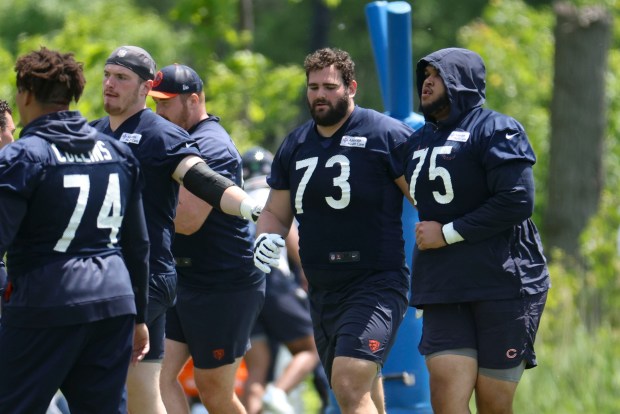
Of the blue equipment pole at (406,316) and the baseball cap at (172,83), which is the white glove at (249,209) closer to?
the baseball cap at (172,83)

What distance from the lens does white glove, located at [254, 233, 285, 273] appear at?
6.96 m

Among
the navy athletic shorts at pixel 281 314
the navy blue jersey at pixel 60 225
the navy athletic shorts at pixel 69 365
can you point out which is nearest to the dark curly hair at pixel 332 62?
the navy blue jersey at pixel 60 225

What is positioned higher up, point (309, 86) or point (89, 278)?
point (309, 86)

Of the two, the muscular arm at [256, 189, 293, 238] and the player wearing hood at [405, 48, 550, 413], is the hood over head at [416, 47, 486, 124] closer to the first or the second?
the player wearing hood at [405, 48, 550, 413]

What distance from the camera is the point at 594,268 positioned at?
13695 millimetres

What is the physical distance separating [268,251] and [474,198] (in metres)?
1.08

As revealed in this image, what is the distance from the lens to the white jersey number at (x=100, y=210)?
583 centimetres

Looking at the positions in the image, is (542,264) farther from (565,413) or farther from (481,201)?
(565,413)

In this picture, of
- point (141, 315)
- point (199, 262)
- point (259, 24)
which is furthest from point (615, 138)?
point (259, 24)

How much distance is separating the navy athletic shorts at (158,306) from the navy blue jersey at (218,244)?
64 cm

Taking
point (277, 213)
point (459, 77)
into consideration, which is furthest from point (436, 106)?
point (277, 213)

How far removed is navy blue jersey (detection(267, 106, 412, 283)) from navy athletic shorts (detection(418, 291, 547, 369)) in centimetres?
58

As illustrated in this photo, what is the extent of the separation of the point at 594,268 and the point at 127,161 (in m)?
8.44

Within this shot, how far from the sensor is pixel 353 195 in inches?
291
